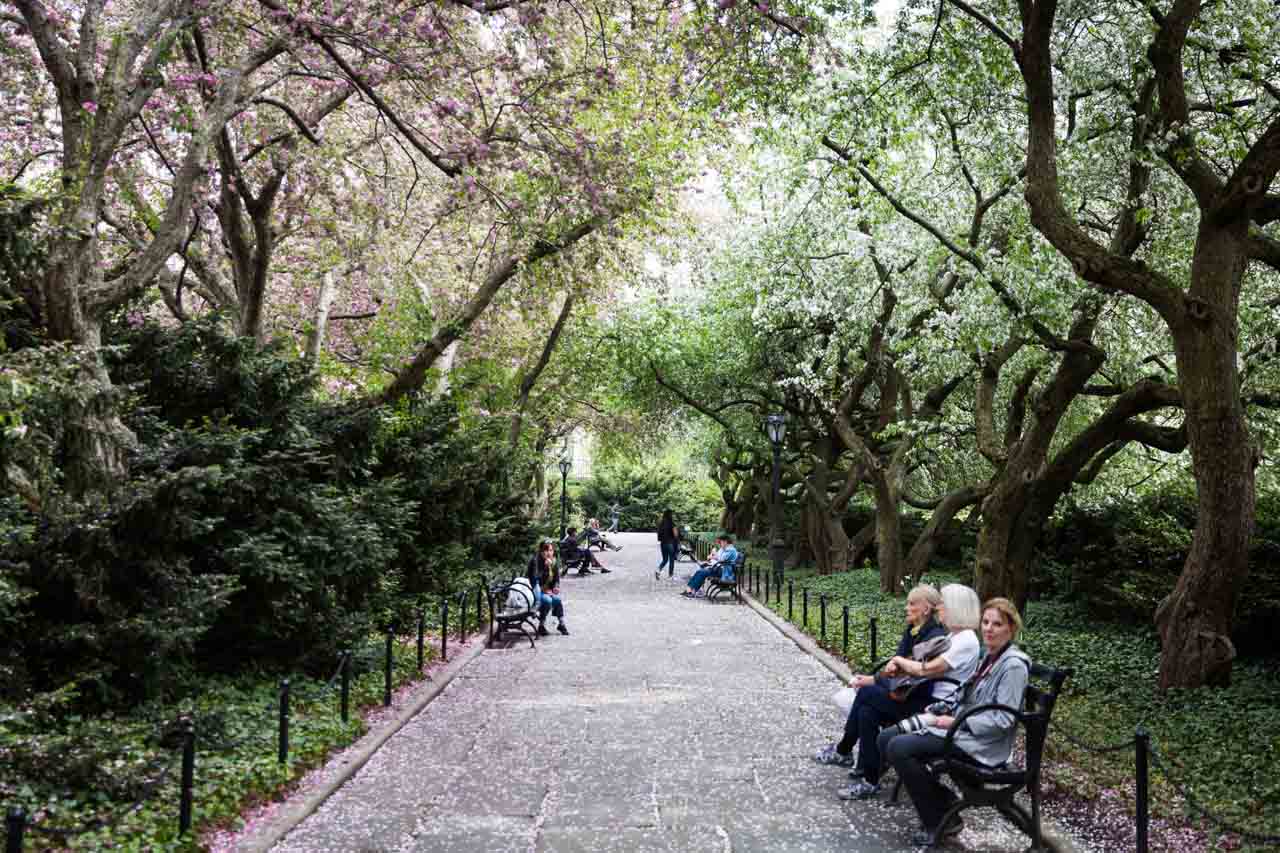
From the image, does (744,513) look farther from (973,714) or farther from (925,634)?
(973,714)

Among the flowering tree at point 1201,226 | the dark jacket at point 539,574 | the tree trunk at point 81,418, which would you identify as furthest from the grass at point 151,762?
the dark jacket at point 539,574

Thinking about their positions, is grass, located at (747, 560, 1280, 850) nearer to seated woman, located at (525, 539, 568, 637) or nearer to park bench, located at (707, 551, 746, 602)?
seated woman, located at (525, 539, 568, 637)

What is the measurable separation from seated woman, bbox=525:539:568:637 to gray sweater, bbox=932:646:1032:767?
10.9 meters

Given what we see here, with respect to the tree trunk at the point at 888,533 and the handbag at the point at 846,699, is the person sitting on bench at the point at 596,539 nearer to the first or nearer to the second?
the tree trunk at the point at 888,533

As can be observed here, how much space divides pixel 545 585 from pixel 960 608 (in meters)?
11.1

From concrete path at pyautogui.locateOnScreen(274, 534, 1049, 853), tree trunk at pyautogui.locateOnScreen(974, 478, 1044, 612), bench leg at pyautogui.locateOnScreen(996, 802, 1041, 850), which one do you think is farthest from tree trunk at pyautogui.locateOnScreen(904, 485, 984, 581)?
bench leg at pyautogui.locateOnScreen(996, 802, 1041, 850)

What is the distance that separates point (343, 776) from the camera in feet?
25.2

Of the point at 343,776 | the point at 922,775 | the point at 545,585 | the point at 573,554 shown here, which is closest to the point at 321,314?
the point at 545,585

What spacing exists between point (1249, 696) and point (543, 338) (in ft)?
78.0

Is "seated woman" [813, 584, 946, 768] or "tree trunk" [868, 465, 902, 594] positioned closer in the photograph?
"seated woman" [813, 584, 946, 768]

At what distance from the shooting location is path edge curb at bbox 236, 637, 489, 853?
242 inches

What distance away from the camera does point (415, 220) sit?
20.0 metres

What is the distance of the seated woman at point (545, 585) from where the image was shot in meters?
16.8

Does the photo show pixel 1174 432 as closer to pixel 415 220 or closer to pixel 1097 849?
pixel 1097 849
